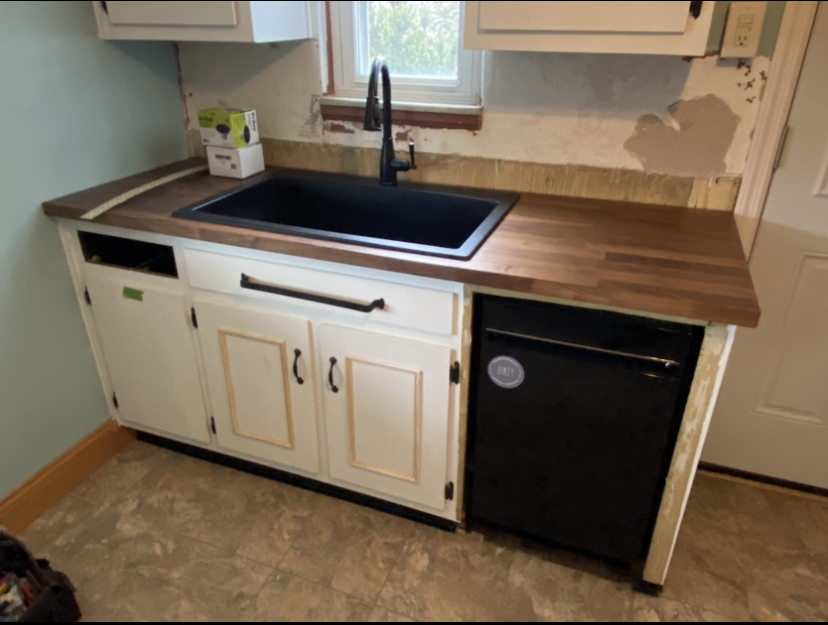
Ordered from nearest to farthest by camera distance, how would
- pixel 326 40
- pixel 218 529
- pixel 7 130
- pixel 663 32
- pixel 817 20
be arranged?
1. pixel 663 32
2. pixel 817 20
3. pixel 7 130
4. pixel 218 529
5. pixel 326 40

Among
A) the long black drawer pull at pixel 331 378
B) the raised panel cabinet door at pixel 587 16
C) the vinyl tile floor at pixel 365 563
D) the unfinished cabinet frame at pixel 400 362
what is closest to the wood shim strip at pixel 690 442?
the unfinished cabinet frame at pixel 400 362

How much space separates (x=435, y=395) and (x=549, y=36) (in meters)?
0.88

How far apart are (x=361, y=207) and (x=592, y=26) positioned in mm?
846

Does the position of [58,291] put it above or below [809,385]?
above

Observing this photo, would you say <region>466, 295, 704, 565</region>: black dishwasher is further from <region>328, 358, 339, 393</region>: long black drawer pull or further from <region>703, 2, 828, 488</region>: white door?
<region>703, 2, 828, 488</region>: white door

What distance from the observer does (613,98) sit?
1583mm

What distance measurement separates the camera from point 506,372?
1363mm

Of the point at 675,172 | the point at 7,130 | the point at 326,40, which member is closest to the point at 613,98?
the point at 675,172

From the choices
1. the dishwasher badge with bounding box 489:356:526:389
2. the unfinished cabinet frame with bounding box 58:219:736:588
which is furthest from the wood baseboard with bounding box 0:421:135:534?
the dishwasher badge with bounding box 489:356:526:389

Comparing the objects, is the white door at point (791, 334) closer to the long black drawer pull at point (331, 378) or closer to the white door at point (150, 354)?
the long black drawer pull at point (331, 378)

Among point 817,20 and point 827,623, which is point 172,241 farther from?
point 827,623

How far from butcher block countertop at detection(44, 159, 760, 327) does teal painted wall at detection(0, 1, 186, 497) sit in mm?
99

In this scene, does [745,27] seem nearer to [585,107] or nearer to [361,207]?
[585,107]

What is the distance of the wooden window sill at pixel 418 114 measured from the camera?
68.2 inches
